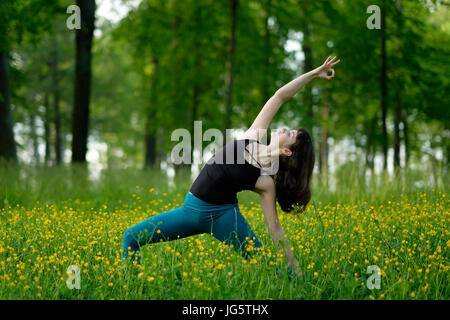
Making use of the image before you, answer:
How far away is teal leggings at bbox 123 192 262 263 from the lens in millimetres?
3746

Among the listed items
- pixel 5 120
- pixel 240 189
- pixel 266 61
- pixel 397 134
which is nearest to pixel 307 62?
pixel 266 61

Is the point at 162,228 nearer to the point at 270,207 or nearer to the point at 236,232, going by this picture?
the point at 236,232

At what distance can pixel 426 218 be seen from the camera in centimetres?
532

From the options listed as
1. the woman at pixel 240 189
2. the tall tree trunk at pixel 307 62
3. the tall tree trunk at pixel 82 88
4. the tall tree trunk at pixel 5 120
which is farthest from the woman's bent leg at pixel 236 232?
the tall tree trunk at pixel 5 120

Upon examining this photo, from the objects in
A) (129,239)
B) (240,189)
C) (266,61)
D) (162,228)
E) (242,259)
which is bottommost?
(242,259)

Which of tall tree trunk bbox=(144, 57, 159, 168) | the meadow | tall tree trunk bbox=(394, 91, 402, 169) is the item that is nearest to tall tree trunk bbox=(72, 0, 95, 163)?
the meadow

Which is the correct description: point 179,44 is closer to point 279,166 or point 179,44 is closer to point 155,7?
point 155,7

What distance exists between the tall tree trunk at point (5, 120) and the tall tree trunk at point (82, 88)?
6.12 feet

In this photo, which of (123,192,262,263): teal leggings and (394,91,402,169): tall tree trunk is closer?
(123,192,262,263): teal leggings

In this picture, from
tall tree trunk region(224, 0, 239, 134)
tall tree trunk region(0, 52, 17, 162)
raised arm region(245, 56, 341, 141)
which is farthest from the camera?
tall tree trunk region(0, 52, 17, 162)

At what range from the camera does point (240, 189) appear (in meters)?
3.76

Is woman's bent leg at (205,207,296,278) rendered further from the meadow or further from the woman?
the meadow

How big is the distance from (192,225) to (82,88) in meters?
8.22

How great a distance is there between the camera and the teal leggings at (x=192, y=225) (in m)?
3.75
